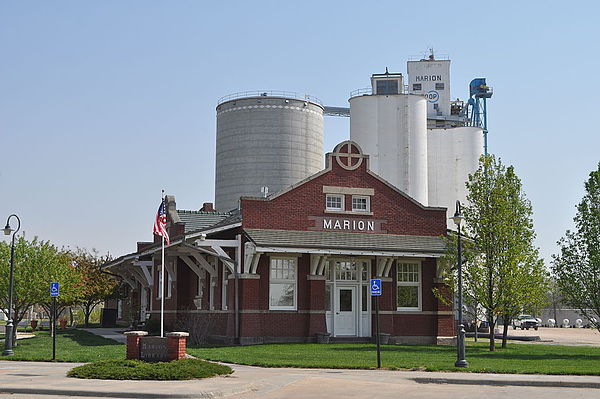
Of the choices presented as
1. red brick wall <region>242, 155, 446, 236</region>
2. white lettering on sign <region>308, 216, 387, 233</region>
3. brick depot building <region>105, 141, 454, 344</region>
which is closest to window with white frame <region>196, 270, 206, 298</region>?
brick depot building <region>105, 141, 454, 344</region>

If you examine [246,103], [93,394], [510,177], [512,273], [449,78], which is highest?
[449,78]

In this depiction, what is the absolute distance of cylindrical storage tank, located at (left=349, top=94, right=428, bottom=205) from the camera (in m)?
72.1

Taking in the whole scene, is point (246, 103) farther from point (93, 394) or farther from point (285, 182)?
point (93, 394)

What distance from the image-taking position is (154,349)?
21000 mm

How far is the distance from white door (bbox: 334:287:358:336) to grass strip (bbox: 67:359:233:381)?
49.0 ft

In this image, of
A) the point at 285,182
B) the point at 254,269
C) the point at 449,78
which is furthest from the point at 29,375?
the point at 449,78

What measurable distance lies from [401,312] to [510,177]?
7672 mm

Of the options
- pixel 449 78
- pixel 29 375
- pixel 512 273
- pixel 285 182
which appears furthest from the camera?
pixel 449 78

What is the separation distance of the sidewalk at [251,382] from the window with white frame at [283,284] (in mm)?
10535

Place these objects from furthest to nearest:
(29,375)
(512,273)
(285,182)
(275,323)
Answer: (285,182), (275,323), (512,273), (29,375)

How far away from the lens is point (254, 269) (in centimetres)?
3309

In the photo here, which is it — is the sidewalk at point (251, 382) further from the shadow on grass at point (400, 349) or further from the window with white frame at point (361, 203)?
the window with white frame at point (361, 203)

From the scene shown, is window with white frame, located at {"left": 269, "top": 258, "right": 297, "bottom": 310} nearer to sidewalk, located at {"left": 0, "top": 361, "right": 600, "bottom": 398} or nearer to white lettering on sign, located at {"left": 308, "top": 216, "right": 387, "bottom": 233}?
white lettering on sign, located at {"left": 308, "top": 216, "right": 387, "bottom": 233}

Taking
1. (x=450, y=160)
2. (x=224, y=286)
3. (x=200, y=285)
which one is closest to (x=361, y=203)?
(x=224, y=286)
